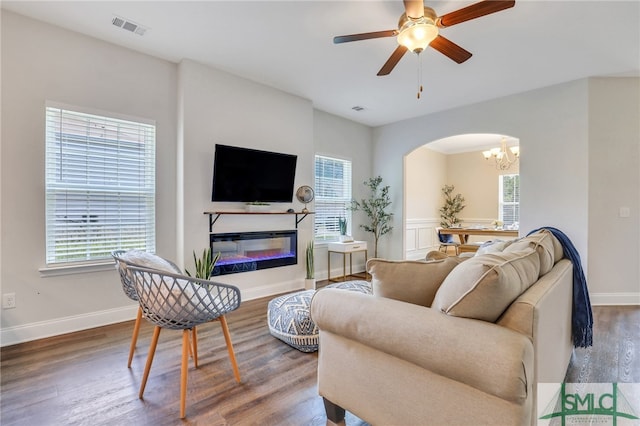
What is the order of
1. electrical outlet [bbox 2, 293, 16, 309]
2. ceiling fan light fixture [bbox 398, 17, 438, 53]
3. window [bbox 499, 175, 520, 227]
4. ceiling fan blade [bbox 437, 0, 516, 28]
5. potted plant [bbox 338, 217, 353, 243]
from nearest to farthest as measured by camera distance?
ceiling fan blade [bbox 437, 0, 516, 28], ceiling fan light fixture [bbox 398, 17, 438, 53], electrical outlet [bbox 2, 293, 16, 309], potted plant [bbox 338, 217, 353, 243], window [bbox 499, 175, 520, 227]

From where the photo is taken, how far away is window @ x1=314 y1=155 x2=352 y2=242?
17.2 ft

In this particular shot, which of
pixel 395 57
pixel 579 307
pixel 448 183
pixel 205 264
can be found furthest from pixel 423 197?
pixel 205 264

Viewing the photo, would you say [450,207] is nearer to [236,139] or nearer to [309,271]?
[309,271]

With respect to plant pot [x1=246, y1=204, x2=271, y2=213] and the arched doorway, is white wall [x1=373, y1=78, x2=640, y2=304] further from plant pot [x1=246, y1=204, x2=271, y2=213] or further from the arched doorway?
plant pot [x1=246, y1=204, x2=271, y2=213]

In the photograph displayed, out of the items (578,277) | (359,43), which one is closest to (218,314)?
(578,277)

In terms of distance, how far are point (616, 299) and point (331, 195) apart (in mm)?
4101

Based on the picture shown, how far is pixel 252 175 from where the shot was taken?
12.8 ft

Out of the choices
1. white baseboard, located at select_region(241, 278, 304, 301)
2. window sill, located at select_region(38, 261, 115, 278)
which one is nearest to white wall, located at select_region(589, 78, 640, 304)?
white baseboard, located at select_region(241, 278, 304, 301)

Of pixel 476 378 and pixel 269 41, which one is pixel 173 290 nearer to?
pixel 476 378

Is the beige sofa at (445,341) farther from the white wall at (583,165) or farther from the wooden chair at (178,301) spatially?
the white wall at (583,165)

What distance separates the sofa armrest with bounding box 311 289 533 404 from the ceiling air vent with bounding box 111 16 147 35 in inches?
120

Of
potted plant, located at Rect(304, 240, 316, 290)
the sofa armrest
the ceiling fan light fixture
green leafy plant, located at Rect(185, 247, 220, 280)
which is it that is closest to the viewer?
the sofa armrest

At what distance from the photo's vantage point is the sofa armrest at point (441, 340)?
0.98 metres

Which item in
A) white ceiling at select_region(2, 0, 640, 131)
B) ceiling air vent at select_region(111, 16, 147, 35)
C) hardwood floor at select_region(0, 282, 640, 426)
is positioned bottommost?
hardwood floor at select_region(0, 282, 640, 426)
